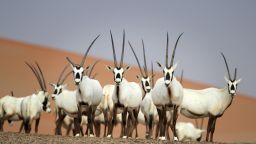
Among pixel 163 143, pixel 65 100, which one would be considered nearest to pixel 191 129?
pixel 65 100

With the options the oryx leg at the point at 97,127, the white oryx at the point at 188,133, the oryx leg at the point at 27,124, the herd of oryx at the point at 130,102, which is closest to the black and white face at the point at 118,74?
the herd of oryx at the point at 130,102

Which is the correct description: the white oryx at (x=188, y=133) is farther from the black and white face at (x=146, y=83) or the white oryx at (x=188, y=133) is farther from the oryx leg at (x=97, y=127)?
the black and white face at (x=146, y=83)

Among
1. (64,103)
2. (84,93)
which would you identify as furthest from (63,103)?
(84,93)

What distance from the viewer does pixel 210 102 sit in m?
17.3

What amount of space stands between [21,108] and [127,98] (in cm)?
526

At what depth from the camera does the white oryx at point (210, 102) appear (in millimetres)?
16938

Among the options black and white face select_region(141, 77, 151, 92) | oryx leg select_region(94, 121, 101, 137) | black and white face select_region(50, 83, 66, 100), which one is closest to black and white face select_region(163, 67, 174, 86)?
black and white face select_region(141, 77, 151, 92)

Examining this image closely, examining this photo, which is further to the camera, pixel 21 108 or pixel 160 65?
pixel 21 108

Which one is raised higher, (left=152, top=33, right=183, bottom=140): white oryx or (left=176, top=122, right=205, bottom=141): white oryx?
(left=152, top=33, right=183, bottom=140): white oryx

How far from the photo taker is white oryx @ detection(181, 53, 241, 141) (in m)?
16.9

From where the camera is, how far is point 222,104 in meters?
17.1

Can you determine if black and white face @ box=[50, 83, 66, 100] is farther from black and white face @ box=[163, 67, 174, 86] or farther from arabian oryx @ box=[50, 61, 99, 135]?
black and white face @ box=[163, 67, 174, 86]

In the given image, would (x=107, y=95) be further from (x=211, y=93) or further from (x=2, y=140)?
(x=2, y=140)

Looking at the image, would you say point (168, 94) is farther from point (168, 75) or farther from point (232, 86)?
point (232, 86)
